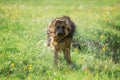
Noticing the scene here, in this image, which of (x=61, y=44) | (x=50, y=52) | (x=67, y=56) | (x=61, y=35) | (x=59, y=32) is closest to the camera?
(x=59, y=32)

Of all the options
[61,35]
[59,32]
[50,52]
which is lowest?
[50,52]

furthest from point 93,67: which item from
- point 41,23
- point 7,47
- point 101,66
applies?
point 41,23

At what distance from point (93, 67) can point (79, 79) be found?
159 cm

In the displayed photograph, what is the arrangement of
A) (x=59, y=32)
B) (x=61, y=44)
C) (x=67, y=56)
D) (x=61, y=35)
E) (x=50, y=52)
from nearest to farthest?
(x=59, y=32) < (x=61, y=35) < (x=61, y=44) < (x=67, y=56) < (x=50, y=52)

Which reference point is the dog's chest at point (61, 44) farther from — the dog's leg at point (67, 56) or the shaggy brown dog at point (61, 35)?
the dog's leg at point (67, 56)

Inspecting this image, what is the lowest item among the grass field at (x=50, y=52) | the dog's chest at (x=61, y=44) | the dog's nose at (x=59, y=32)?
the grass field at (x=50, y=52)

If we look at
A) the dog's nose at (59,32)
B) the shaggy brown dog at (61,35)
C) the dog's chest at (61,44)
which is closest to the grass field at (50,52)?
the shaggy brown dog at (61,35)

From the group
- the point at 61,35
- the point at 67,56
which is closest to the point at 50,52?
the point at 67,56

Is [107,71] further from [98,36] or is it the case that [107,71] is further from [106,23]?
[106,23]

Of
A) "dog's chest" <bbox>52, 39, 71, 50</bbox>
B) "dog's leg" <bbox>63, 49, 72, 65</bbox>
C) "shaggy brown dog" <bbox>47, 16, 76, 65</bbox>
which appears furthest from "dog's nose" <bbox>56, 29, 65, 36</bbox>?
"dog's leg" <bbox>63, 49, 72, 65</bbox>

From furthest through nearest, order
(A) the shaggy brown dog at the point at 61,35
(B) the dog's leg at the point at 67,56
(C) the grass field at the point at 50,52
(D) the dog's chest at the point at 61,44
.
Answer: (B) the dog's leg at the point at 67,56, (D) the dog's chest at the point at 61,44, (A) the shaggy brown dog at the point at 61,35, (C) the grass field at the point at 50,52

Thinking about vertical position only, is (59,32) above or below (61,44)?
above

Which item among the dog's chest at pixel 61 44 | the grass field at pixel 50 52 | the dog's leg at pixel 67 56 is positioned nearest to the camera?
the grass field at pixel 50 52

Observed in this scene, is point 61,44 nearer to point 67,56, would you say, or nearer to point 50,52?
point 67,56
